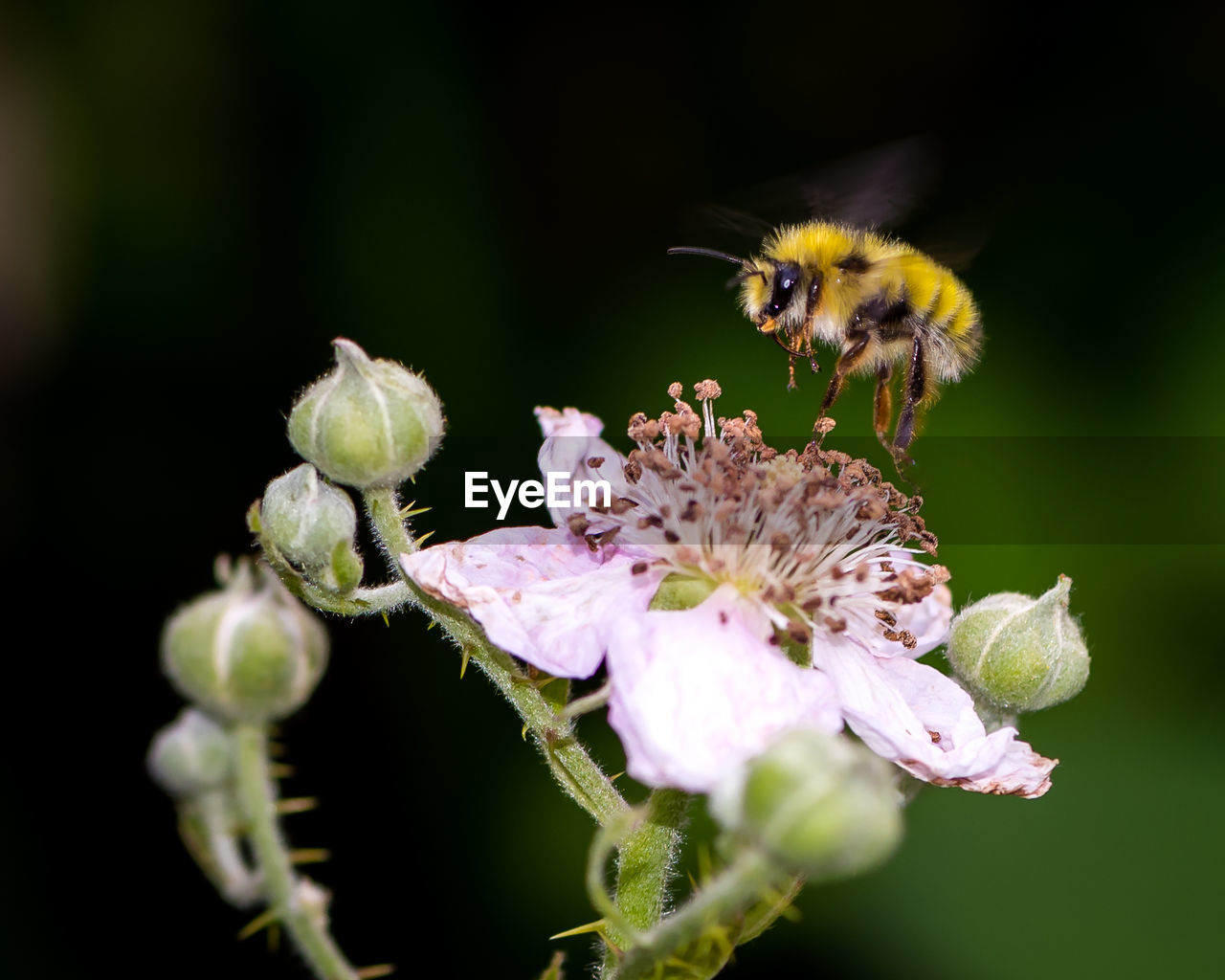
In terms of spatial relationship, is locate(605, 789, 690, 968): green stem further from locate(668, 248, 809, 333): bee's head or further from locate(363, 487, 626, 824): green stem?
locate(668, 248, 809, 333): bee's head

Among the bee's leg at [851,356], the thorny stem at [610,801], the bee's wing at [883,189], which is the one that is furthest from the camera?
the bee's wing at [883,189]

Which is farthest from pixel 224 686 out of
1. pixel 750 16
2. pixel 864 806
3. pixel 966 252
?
pixel 750 16

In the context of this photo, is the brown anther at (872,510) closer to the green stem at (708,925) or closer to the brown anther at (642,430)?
the brown anther at (642,430)

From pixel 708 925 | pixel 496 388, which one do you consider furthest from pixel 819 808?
pixel 496 388

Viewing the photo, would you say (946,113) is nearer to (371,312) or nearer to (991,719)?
(371,312)

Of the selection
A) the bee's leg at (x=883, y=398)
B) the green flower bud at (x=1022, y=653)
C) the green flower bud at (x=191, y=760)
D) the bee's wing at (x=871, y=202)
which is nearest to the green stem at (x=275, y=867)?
the green flower bud at (x=191, y=760)

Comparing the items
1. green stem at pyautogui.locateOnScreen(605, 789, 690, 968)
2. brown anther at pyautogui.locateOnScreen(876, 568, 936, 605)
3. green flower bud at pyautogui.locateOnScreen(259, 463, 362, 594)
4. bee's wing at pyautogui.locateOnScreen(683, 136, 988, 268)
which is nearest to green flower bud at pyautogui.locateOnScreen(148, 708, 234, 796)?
green flower bud at pyautogui.locateOnScreen(259, 463, 362, 594)
